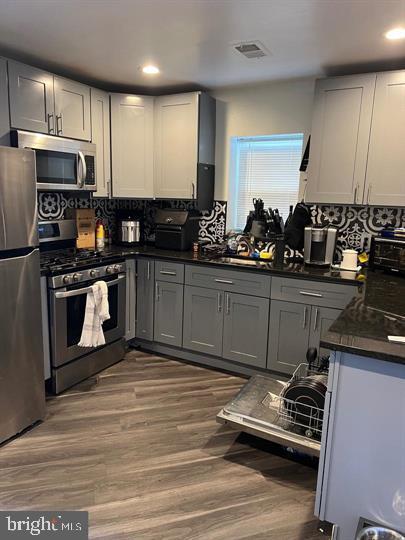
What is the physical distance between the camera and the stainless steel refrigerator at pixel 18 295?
2.16 meters

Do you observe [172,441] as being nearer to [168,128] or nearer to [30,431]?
A: [30,431]

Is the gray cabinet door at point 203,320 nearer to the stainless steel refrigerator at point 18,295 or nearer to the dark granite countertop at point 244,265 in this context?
the dark granite countertop at point 244,265

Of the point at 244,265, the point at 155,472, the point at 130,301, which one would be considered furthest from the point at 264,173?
the point at 155,472

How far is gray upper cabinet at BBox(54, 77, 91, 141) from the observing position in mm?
3098

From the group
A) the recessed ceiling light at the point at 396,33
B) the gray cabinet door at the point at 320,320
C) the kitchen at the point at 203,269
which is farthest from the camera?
the gray cabinet door at the point at 320,320

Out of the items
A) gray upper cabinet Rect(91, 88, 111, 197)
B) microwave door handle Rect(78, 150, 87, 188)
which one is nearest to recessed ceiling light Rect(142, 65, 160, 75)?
gray upper cabinet Rect(91, 88, 111, 197)

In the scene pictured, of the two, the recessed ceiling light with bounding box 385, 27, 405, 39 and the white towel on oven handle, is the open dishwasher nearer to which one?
the white towel on oven handle

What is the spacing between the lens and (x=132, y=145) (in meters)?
3.72

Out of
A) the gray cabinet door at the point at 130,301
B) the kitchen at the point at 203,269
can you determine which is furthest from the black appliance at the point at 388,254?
the gray cabinet door at the point at 130,301

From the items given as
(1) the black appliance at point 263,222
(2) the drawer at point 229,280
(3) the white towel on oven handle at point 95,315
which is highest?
(1) the black appliance at point 263,222

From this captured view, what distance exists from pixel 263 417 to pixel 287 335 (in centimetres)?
86

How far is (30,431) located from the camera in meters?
2.48

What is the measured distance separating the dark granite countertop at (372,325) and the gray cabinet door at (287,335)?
1.90 ft

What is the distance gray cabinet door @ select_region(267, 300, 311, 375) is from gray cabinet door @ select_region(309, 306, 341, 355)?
35 mm
